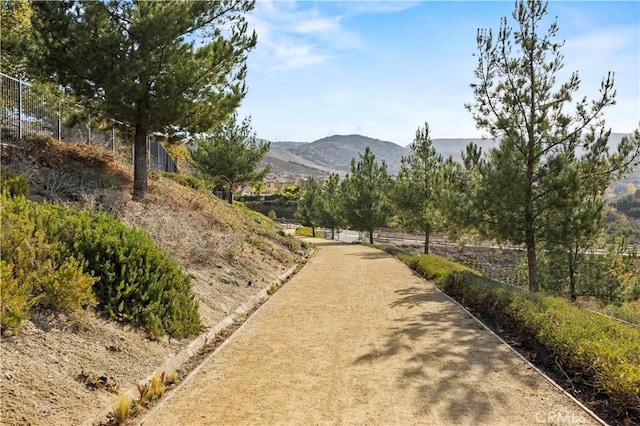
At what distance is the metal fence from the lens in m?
12.1

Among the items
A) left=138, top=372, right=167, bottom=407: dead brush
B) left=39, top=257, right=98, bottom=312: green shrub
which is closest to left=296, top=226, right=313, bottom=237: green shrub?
left=39, top=257, right=98, bottom=312: green shrub

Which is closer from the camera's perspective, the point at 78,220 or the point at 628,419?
the point at 628,419

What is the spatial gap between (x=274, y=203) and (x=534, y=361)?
9502 cm

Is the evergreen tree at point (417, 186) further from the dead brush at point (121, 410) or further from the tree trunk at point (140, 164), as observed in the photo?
the dead brush at point (121, 410)

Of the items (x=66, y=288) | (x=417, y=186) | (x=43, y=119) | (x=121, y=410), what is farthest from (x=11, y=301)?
(x=417, y=186)

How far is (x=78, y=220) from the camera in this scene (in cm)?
730

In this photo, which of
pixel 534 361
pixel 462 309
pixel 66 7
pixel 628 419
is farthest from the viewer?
pixel 66 7

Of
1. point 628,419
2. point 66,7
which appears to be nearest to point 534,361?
point 628,419

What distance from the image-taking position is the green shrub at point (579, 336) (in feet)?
17.9

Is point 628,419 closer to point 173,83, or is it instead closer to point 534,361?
point 534,361

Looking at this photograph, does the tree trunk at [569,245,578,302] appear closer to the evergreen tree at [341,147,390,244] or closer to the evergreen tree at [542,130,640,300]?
the evergreen tree at [542,130,640,300]

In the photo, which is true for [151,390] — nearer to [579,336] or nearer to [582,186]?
[579,336]

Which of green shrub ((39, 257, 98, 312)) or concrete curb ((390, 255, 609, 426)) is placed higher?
green shrub ((39, 257, 98, 312))

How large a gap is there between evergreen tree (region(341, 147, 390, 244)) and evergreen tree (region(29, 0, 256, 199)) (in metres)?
24.4
